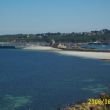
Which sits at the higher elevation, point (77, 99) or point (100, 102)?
point (100, 102)

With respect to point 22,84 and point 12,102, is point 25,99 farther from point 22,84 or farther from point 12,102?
point 22,84

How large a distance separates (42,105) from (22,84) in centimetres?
1301

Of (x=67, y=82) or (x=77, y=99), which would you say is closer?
(x=77, y=99)

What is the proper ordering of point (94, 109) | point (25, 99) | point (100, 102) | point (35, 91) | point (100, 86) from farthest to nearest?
point (100, 86), point (35, 91), point (25, 99), point (94, 109), point (100, 102)

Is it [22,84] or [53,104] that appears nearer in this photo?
[53,104]

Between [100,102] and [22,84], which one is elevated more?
[100,102]

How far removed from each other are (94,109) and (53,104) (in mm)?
7561

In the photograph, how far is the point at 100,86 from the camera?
38.1 metres

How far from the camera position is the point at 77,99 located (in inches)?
1217

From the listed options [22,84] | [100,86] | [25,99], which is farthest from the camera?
[22,84]

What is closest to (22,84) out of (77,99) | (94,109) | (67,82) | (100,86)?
(67,82)

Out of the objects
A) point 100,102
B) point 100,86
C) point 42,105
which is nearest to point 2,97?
point 42,105

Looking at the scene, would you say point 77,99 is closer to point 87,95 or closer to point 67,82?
point 87,95

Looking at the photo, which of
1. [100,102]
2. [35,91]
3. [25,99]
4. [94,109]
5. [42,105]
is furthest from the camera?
[35,91]
